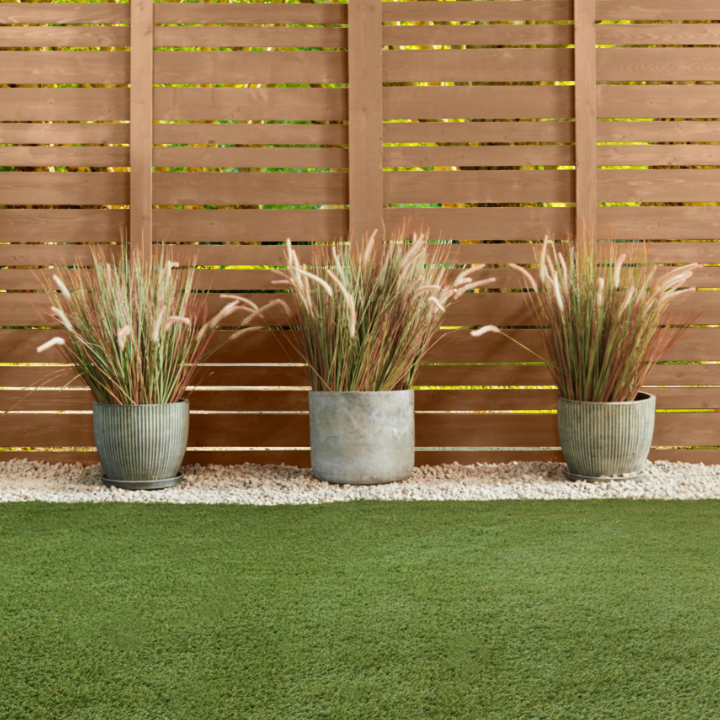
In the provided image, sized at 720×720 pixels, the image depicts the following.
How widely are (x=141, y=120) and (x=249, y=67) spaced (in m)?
0.58

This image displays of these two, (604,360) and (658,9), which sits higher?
(658,9)

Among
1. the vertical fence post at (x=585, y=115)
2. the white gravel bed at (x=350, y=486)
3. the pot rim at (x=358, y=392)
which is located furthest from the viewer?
the vertical fence post at (x=585, y=115)

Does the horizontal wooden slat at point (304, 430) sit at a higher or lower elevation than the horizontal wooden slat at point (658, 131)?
lower

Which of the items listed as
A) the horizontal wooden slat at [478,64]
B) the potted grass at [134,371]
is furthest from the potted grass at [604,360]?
the potted grass at [134,371]

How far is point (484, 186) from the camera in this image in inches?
124

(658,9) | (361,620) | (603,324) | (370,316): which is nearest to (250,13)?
(370,316)

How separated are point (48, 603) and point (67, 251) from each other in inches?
85.0

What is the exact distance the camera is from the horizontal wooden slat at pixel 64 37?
10.3ft

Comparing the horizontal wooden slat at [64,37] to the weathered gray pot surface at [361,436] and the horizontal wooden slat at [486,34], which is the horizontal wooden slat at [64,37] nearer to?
the horizontal wooden slat at [486,34]

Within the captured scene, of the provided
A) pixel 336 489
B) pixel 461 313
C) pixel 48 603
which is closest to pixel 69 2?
pixel 461 313

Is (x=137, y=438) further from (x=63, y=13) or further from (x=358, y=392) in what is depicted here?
(x=63, y=13)

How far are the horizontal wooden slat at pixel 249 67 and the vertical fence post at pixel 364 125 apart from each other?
93 millimetres

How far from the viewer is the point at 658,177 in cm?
313

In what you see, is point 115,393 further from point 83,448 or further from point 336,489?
point 336,489
